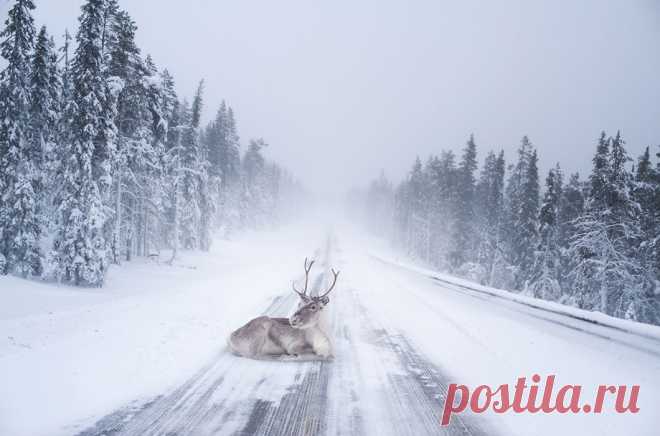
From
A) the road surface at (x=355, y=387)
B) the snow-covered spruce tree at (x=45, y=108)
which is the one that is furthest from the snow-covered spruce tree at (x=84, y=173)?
the road surface at (x=355, y=387)

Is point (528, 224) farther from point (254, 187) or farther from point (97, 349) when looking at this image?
point (254, 187)

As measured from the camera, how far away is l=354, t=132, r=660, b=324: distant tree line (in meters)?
21.6

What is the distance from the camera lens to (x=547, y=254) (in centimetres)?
2859

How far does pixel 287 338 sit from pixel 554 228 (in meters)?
29.8

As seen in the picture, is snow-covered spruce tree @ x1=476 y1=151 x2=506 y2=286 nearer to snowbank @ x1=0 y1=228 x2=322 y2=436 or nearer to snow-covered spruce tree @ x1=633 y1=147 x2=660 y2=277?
snow-covered spruce tree @ x1=633 y1=147 x2=660 y2=277

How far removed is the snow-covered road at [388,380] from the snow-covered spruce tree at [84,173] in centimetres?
868

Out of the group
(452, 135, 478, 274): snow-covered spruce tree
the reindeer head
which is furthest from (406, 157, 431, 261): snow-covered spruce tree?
the reindeer head

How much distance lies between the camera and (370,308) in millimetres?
11188

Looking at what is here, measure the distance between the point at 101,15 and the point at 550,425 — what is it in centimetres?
2136

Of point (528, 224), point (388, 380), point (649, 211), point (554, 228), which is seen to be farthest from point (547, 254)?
point (388, 380)

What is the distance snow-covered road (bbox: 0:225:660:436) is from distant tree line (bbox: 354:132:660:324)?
1823 cm

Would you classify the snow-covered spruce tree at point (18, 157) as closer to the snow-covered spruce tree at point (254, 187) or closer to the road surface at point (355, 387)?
the road surface at point (355, 387)

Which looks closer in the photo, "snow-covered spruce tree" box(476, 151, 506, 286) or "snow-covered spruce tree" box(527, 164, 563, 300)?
"snow-covered spruce tree" box(527, 164, 563, 300)

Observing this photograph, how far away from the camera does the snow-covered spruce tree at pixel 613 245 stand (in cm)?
2122
